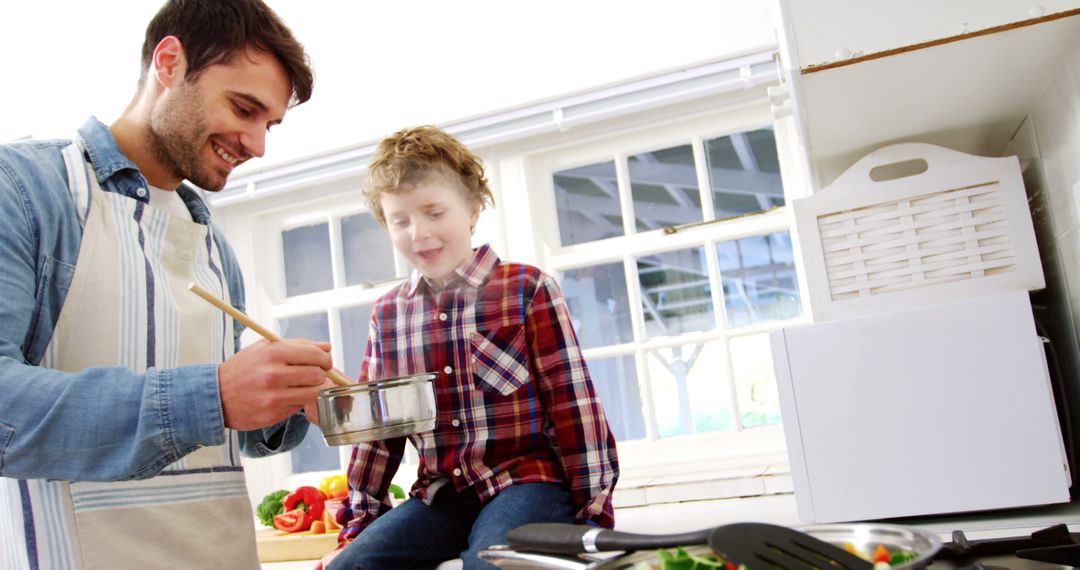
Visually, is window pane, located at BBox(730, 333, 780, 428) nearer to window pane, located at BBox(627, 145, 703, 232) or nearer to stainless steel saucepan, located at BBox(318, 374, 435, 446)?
window pane, located at BBox(627, 145, 703, 232)

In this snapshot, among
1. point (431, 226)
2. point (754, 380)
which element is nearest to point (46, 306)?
point (431, 226)

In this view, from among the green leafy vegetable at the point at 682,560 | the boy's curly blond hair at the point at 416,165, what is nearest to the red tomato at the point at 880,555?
the green leafy vegetable at the point at 682,560

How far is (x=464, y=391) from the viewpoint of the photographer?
1.35 meters

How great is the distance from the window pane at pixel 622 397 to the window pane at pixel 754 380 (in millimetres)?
267

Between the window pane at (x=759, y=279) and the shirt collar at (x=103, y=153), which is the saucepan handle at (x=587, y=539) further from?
the window pane at (x=759, y=279)

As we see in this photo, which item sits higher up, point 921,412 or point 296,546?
point 921,412

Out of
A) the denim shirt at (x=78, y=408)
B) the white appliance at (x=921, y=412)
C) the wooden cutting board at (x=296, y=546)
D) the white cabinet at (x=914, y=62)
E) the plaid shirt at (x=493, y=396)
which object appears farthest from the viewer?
the wooden cutting board at (x=296, y=546)

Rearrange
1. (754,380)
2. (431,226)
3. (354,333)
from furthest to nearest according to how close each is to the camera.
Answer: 1. (354,333)
2. (754,380)
3. (431,226)

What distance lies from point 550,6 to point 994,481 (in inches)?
68.1

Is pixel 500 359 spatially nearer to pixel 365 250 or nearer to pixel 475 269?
pixel 475 269

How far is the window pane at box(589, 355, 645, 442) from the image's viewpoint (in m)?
2.34

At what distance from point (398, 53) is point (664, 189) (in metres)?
0.91

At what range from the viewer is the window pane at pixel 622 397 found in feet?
7.67

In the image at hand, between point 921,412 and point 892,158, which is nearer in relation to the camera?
point 921,412
